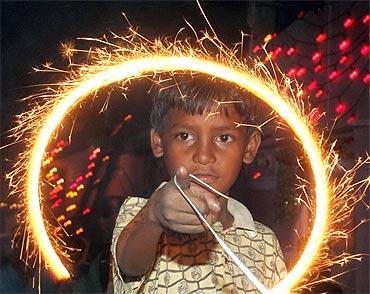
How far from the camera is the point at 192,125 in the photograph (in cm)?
144

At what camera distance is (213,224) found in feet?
4.79

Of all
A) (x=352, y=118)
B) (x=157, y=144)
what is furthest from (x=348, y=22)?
(x=157, y=144)

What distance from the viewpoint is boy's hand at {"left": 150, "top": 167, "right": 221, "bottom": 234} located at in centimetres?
112

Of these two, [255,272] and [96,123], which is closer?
[255,272]

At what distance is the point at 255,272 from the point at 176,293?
18 cm

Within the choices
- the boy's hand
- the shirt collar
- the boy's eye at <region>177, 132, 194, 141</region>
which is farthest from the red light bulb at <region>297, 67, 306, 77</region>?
the boy's hand

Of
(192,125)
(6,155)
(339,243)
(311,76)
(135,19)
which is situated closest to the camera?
(192,125)

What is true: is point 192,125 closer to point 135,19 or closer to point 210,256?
point 210,256

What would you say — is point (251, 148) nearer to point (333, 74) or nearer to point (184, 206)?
point (184, 206)

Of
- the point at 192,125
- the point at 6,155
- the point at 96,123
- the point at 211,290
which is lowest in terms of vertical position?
the point at 211,290

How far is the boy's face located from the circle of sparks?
3.1 inches

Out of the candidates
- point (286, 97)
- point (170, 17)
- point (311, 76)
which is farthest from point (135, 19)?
point (286, 97)

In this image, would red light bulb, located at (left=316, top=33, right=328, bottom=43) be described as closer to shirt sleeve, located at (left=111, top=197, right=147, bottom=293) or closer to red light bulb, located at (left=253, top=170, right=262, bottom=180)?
red light bulb, located at (left=253, top=170, right=262, bottom=180)

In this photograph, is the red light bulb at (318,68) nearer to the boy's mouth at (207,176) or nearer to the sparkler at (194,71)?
the sparkler at (194,71)
